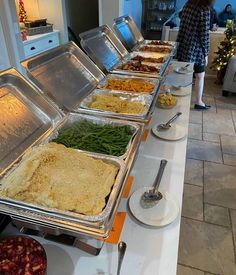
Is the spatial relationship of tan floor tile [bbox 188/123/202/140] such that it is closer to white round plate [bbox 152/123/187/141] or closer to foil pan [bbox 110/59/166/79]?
foil pan [bbox 110/59/166/79]

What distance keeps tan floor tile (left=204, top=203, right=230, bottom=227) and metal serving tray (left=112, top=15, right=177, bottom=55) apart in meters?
1.29

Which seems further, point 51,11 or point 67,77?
point 51,11

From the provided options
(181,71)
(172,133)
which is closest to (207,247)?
(172,133)

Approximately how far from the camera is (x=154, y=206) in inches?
31.3

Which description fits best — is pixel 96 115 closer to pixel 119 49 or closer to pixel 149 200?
pixel 149 200

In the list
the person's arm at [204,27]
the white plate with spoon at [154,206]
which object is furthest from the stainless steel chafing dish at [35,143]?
the person's arm at [204,27]

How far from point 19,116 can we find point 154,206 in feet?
1.99

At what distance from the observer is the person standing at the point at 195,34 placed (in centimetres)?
210

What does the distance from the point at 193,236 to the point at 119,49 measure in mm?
1470

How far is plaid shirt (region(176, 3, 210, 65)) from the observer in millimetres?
2121

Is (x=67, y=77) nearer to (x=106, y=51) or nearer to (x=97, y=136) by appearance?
(x=97, y=136)

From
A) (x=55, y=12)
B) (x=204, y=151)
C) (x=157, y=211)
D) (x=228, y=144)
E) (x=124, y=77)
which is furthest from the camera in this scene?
(x=55, y=12)

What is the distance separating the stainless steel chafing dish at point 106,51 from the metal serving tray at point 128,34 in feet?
0.80

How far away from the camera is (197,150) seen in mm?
2199
